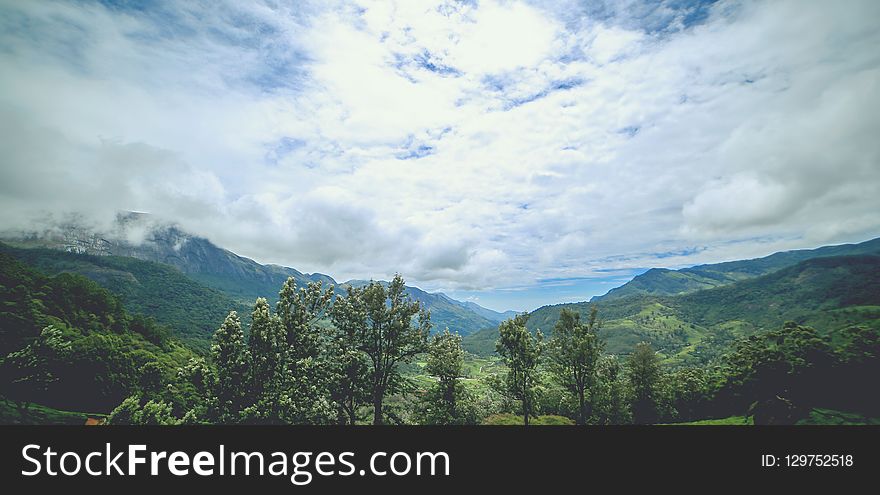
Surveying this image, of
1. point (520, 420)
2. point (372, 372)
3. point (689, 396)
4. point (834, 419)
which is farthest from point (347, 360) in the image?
point (689, 396)

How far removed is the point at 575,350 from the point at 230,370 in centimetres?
4723

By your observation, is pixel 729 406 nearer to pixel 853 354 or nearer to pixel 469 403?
pixel 853 354

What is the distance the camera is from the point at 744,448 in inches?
549

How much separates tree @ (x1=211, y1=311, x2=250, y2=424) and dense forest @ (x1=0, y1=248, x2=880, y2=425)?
0.08 metres

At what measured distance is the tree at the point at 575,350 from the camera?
5653cm

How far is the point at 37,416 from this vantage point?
4500cm

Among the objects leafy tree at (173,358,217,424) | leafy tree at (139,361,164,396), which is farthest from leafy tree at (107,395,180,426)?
leafy tree at (139,361,164,396)

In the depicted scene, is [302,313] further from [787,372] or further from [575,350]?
[787,372]

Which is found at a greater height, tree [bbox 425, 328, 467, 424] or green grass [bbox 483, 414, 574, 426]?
tree [bbox 425, 328, 467, 424]

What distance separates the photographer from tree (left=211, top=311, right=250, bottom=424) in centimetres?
2981

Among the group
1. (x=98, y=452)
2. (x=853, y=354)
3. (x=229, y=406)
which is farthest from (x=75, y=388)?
(x=853, y=354)

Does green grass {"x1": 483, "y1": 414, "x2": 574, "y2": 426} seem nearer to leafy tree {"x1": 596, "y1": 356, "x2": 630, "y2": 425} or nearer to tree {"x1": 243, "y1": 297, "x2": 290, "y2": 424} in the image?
leafy tree {"x1": 596, "y1": 356, "x2": 630, "y2": 425}

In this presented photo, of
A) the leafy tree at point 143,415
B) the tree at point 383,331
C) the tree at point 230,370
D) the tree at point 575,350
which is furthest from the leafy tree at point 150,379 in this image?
the tree at point 575,350

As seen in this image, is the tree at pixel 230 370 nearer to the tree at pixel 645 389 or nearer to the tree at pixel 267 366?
the tree at pixel 267 366
